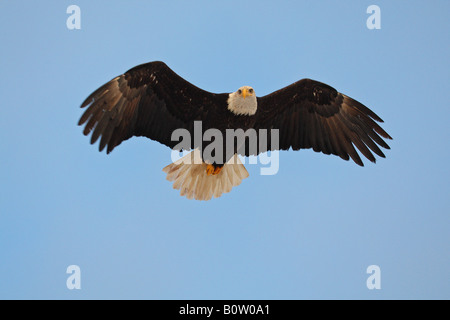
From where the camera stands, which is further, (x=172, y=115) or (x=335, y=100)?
(x=335, y=100)

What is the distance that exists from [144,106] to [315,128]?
8.08 feet

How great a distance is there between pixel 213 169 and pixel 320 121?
168 cm

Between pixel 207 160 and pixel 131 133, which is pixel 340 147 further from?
pixel 131 133

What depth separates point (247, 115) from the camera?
300 inches

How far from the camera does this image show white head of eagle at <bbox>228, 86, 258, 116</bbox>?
296 inches

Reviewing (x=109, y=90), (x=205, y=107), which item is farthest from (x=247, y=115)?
(x=109, y=90)

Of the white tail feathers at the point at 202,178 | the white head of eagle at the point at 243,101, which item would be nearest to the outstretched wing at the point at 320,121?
the white head of eagle at the point at 243,101

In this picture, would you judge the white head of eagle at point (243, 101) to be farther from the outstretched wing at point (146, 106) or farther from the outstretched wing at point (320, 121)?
the outstretched wing at point (320, 121)

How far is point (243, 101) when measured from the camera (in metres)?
7.51

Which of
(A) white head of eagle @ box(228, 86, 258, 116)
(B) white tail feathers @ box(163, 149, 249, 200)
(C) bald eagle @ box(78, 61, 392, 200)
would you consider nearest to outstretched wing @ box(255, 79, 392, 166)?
(C) bald eagle @ box(78, 61, 392, 200)

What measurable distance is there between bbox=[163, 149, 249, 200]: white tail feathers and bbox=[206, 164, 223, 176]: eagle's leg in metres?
0.04

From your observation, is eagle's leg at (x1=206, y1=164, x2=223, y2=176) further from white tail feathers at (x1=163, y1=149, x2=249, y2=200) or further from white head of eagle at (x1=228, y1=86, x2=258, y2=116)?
white head of eagle at (x1=228, y1=86, x2=258, y2=116)

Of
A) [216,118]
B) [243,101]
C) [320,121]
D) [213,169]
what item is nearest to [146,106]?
[216,118]

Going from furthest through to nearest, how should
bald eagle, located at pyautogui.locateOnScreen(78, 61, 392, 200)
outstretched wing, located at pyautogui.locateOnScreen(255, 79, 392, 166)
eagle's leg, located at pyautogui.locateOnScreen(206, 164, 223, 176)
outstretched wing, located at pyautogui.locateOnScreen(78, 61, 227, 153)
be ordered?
eagle's leg, located at pyautogui.locateOnScreen(206, 164, 223, 176), outstretched wing, located at pyautogui.locateOnScreen(255, 79, 392, 166), bald eagle, located at pyautogui.locateOnScreen(78, 61, 392, 200), outstretched wing, located at pyautogui.locateOnScreen(78, 61, 227, 153)
